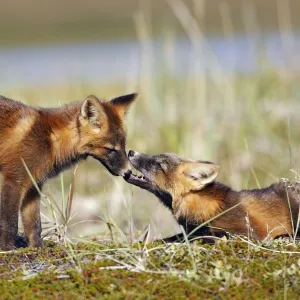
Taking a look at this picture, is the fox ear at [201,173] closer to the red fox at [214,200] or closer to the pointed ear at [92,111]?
the red fox at [214,200]

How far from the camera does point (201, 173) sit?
6.63 metres

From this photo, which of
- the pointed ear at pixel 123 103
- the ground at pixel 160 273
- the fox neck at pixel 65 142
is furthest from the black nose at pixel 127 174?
the ground at pixel 160 273

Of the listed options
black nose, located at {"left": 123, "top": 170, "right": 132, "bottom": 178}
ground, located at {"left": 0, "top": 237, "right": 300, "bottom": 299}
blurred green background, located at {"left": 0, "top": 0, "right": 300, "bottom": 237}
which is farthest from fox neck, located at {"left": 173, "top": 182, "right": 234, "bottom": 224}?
ground, located at {"left": 0, "top": 237, "right": 300, "bottom": 299}

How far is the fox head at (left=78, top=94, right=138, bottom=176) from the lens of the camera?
6.79 metres

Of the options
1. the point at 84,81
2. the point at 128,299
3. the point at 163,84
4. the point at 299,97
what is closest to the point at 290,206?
the point at 128,299

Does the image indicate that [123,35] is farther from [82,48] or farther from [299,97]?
[299,97]

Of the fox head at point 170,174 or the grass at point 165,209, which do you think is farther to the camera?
the fox head at point 170,174

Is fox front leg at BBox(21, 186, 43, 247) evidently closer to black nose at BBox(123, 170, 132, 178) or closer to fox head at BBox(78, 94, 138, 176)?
fox head at BBox(78, 94, 138, 176)

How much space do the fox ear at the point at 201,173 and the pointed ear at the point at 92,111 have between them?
39.0 inches

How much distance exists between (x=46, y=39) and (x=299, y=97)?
19.9m

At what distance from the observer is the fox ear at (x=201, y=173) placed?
652 cm

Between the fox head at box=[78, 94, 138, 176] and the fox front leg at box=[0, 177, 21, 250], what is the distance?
902mm

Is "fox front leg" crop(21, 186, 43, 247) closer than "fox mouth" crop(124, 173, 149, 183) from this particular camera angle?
Yes

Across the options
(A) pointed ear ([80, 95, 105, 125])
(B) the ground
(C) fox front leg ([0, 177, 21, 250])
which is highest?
(A) pointed ear ([80, 95, 105, 125])
